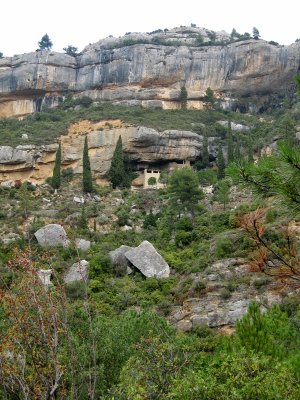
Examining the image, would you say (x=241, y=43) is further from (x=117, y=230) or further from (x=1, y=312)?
(x=1, y=312)

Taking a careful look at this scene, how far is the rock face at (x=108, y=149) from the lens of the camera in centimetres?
5091

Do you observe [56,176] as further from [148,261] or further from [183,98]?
[183,98]

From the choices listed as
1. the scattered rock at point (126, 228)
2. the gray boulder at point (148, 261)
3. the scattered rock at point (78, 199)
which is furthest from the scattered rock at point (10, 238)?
the scattered rock at point (78, 199)

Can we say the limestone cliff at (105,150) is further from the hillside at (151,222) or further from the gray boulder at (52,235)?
the gray boulder at (52,235)

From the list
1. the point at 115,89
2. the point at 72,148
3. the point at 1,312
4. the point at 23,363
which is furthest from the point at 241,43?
the point at 23,363

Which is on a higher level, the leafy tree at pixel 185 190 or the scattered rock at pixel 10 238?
the leafy tree at pixel 185 190

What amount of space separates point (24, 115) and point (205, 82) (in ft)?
76.0

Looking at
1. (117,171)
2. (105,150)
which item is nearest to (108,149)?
(105,150)

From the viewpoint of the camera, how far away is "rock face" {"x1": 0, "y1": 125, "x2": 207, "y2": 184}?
5091 cm

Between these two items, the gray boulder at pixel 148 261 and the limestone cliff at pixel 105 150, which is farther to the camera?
the limestone cliff at pixel 105 150

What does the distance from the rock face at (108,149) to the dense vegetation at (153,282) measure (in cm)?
200

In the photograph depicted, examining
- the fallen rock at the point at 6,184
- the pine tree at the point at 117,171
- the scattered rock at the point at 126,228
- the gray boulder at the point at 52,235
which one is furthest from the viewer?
the pine tree at the point at 117,171

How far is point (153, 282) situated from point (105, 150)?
27534 mm

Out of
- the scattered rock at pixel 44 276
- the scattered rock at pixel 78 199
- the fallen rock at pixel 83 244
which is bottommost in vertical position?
the scattered rock at pixel 78 199
